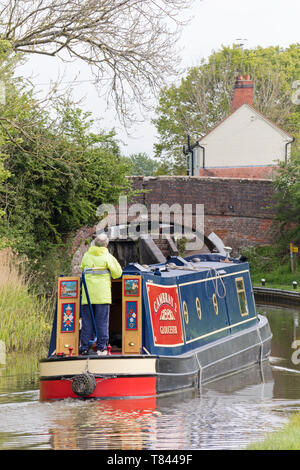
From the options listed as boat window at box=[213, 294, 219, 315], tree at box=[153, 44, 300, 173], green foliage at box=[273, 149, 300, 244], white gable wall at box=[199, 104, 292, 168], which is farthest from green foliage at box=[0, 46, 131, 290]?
tree at box=[153, 44, 300, 173]

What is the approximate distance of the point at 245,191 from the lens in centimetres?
3061

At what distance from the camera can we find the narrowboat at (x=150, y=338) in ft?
30.8

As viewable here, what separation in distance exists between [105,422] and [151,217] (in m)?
21.9

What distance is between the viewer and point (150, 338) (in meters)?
9.83

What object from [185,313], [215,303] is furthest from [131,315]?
→ [215,303]

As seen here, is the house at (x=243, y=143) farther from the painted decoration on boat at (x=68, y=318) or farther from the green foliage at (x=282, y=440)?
the green foliage at (x=282, y=440)

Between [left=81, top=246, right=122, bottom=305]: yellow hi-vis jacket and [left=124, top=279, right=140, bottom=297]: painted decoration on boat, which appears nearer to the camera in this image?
[left=81, top=246, right=122, bottom=305]: yellow hi-vis jacket

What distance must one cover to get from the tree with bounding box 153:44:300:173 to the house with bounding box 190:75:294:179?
25.6 feet

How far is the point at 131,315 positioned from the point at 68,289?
0.75m

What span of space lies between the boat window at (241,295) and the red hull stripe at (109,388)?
394 centimetres

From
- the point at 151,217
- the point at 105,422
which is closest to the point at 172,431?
the point at 105,422

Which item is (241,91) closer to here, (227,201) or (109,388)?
(227,201)

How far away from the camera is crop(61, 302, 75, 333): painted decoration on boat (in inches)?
388

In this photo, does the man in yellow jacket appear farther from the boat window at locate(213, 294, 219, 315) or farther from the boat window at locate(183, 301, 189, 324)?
the boat window at locate(213, 294, 219, 315)
